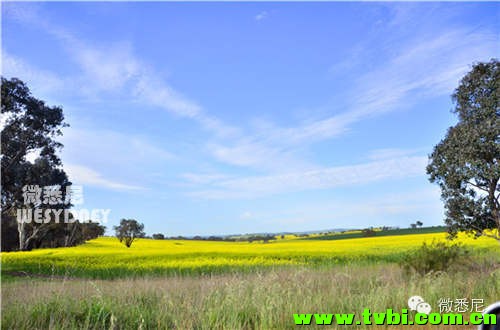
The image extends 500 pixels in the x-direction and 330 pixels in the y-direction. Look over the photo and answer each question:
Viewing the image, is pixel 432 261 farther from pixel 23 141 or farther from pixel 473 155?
pixel 23 141

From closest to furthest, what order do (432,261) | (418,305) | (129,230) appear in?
(418,305) < (432,261) < (129,230)

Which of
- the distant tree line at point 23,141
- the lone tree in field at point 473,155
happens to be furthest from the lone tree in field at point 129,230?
the lone tree in field at point 473,155

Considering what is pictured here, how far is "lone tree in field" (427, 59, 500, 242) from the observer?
1405cm

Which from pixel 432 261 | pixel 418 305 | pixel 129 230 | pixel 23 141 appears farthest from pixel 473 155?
pixel 129 230

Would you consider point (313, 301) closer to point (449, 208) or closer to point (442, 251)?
point (442, 251)

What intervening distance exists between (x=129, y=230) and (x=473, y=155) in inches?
1647

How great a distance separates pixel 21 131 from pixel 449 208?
2256cm

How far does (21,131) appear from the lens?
22969mm

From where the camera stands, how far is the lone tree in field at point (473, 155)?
14.0m

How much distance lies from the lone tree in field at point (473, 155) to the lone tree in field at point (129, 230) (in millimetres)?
39430

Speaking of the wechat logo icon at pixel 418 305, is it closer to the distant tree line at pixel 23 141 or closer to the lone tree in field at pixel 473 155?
the lone tree in field at pixel 473 155

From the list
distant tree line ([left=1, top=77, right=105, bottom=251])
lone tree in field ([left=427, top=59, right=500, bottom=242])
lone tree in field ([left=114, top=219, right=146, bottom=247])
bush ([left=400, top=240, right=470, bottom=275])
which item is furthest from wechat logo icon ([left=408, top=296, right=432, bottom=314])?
lone tree in field ([left=114, top=219, right=146, bottom=247])

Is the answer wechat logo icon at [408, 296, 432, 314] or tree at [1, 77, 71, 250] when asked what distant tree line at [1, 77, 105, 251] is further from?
wechat logo icon at [408, 296, 432, 314]

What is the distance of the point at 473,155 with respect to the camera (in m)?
14.2
